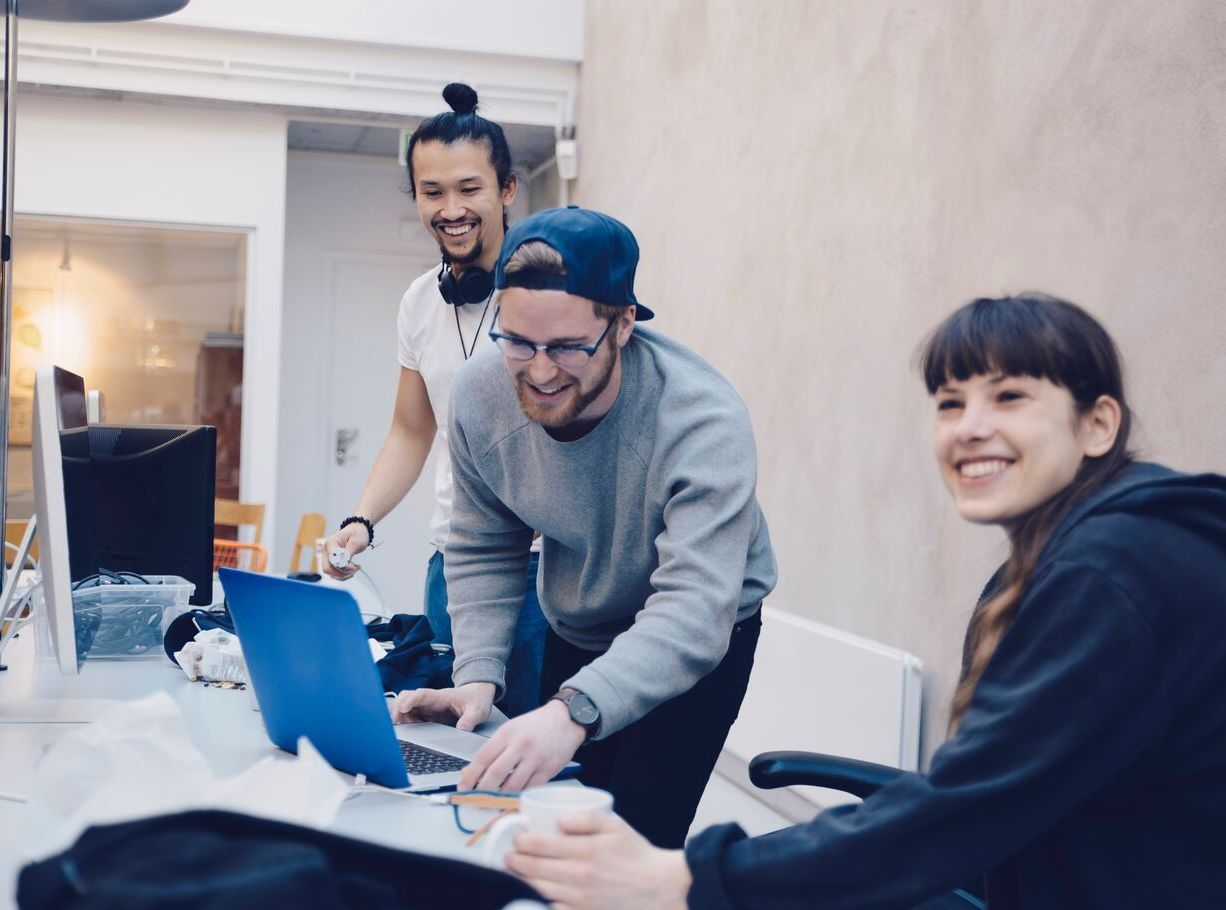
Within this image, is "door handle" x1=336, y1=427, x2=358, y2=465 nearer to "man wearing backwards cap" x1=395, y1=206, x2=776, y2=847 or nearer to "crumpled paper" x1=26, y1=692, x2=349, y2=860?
"man wearing backwards cap" x1=395, y1=206, x2=776, y2=847

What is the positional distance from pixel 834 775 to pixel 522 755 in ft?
1.59

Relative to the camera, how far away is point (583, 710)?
1.36 metres

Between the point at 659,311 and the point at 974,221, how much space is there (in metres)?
2.45

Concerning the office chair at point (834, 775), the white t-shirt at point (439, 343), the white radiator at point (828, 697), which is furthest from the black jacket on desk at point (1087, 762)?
the white radiator at point (828, 697)

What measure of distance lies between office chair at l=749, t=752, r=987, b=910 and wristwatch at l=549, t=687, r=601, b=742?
0.28m

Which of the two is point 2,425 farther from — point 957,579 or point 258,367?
point 258,367

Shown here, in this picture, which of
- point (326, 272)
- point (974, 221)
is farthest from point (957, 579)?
point (326, 272)

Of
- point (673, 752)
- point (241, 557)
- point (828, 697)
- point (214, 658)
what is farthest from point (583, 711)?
point (241, 557)

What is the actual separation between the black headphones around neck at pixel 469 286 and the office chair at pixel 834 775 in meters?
1.05

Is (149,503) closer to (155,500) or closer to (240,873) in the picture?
(155,500)

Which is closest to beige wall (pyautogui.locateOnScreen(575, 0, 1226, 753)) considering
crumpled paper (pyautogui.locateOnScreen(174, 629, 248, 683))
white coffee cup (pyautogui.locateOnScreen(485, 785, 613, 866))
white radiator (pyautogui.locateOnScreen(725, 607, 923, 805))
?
white radiator (pyautogui.locateOnScreen(725, 607, 923, 805))

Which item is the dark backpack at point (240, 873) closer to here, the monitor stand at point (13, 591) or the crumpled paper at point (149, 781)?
the crumpled paper at point (149, 781)

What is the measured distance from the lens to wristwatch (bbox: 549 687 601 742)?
1353 mm

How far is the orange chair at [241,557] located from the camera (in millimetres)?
4727
